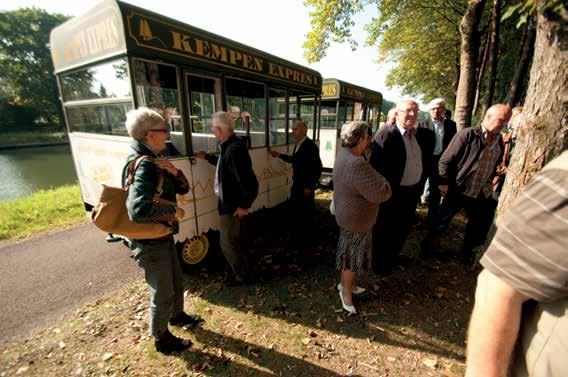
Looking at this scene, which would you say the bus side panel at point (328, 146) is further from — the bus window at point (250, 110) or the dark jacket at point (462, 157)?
the dark jacket at point (462, 157)

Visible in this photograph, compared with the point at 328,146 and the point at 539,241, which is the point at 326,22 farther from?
the point at 539,241

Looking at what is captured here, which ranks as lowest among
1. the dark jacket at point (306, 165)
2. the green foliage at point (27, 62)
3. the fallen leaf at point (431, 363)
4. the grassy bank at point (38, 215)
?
the fallen leaf at point (431, 363)

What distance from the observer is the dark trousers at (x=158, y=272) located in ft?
7.11

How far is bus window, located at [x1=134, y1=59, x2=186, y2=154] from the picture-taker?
2912 millimetres

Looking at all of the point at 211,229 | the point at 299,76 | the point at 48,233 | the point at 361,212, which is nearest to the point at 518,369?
the point at 361,212

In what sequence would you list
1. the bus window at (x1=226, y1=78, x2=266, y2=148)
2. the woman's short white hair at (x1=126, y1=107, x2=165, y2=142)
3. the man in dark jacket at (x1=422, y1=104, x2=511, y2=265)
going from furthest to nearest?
1. the bus window at (x1=226, y1=78, x2=266, y2=148)
2. the man in dark jacket at (x1=422, y1=104, x2=511, y2=265)
3. the woman's short white hair at (x1=126, y1=107, x2=165, y2=142)

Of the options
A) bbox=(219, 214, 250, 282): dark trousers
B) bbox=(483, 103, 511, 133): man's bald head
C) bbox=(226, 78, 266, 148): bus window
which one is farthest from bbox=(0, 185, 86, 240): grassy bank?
bbox=(483, 103, 511, 133): man's bald head

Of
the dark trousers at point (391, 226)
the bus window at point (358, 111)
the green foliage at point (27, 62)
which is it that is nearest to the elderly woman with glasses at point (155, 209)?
the dark trousers at point (391, 226)

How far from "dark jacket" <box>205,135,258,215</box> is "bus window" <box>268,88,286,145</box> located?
2185 millimetres

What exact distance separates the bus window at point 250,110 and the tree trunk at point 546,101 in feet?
12.2

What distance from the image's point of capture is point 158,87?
322 centimetres

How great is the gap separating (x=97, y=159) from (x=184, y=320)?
106 inches

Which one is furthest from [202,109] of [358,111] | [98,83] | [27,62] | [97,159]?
[27,62]

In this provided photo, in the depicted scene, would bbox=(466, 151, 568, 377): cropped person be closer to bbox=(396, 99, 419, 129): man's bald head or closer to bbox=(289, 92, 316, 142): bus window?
bbox=(396, 99, 419, 129): man's bald head
